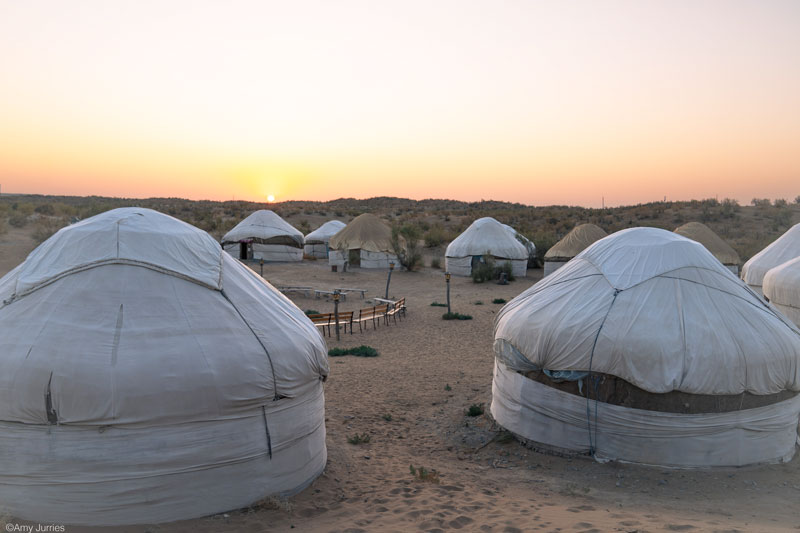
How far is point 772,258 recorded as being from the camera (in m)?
16.6

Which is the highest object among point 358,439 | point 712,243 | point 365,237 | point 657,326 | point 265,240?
point 712,243

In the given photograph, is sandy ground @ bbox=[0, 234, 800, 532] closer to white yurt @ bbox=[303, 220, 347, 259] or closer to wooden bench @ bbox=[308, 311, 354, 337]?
wooden bench @ bbox=[308, 311, 354, 337]

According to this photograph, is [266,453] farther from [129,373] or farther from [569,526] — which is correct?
[569,526]

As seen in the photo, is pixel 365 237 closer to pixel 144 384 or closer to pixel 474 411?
pixel 474 411

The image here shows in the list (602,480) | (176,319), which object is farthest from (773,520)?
(176,319)

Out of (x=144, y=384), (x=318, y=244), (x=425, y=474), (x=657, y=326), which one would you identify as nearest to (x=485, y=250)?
(x=318, y=244)

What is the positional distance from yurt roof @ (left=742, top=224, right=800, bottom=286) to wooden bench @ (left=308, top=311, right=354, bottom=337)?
11.3m

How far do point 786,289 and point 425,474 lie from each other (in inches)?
386

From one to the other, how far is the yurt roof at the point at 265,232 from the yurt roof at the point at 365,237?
103 inches

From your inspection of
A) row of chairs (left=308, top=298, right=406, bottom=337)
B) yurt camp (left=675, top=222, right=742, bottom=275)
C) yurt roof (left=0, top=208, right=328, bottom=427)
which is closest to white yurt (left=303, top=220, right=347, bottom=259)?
row of chairs (left=308, top=298, right=406, bottom=337)

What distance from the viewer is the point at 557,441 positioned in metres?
7.39

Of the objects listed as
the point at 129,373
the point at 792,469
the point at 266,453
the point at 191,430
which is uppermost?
the point at 129,373

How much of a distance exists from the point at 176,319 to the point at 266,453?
147 cm

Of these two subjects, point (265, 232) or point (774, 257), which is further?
point (265, 232)
